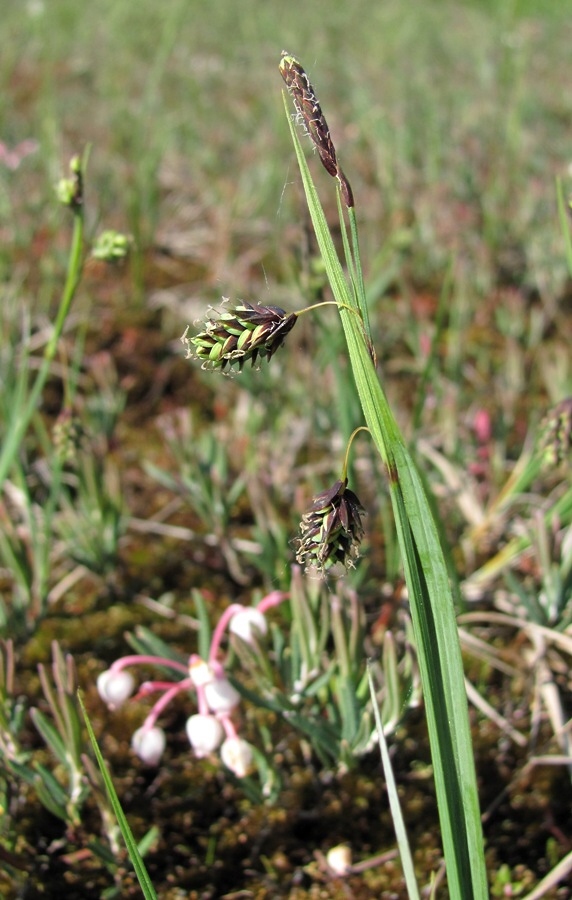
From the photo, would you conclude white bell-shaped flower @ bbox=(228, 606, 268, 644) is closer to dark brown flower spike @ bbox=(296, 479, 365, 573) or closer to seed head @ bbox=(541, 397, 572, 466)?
dark brown flower spike @ bbox=(296, 479, 365, 573)

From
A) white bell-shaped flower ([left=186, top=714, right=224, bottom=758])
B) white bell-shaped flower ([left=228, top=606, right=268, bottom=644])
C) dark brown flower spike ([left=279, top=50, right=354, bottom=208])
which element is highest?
dark brown flower spike ([left=279, top=50, right=354, bottom=208])

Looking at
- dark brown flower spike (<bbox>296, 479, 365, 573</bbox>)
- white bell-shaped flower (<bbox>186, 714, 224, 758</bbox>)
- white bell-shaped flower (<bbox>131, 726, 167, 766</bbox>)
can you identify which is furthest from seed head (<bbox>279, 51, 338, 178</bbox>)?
white bell-shaped flower (<bbox>131, 726, 167, 766</bbox>)

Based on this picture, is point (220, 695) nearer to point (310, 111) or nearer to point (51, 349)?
point (51, 349)

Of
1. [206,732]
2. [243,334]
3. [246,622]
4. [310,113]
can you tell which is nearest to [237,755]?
[206,732]

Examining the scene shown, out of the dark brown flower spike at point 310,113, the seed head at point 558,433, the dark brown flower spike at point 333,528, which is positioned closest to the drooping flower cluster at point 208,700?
the dark brown flower spike at point 333,528

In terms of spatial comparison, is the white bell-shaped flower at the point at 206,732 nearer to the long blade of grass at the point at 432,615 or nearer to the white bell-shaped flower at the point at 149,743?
the white bell-shaped flower at the point at 149,743

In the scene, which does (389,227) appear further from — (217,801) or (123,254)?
(217,801)
